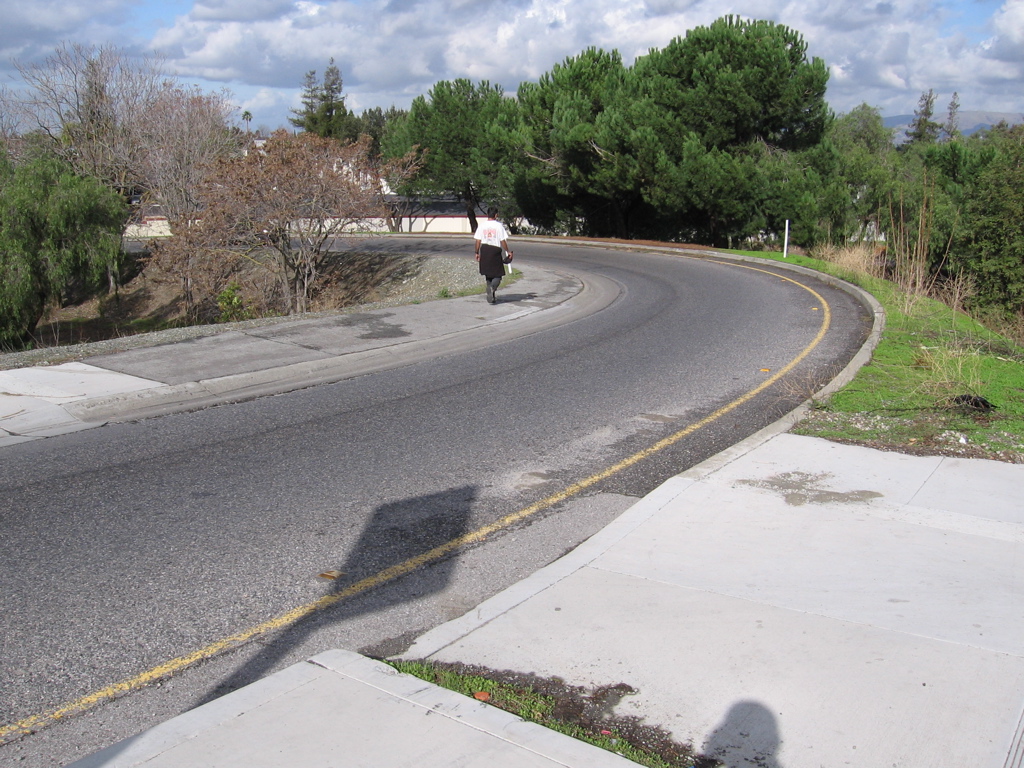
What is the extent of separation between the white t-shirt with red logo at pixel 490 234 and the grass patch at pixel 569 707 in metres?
11.2

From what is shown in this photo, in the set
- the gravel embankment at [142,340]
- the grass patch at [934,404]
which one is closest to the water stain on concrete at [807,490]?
the grass patch at [934,404]

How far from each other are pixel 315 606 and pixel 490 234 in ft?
35.0

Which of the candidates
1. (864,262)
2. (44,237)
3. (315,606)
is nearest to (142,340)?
(315,606)

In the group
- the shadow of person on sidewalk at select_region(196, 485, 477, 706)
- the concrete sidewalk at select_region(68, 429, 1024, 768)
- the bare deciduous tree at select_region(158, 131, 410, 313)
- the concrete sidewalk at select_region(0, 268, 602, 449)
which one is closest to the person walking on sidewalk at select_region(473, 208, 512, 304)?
the concrete sidewalk at select_region(0, 268, 602, 449)

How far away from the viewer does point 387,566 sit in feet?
16.2

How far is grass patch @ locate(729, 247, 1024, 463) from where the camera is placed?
23.2ft

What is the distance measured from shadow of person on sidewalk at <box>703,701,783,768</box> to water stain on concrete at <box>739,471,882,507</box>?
2.61 meters

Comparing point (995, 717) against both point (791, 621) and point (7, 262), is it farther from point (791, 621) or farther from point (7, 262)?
point (7, 262)

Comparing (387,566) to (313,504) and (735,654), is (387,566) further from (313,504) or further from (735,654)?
(735,654)

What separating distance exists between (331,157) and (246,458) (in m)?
12.6

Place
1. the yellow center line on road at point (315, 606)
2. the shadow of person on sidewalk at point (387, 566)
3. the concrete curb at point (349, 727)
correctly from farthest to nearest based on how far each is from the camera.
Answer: the shadow of person on sidewalk at point (387, 566)
the yellow center line on road at point (315, 606)
the concrete curb at point (349, 727)

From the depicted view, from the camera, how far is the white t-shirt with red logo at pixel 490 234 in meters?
14.4

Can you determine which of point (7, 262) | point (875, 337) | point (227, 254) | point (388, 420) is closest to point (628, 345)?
point (875, 337)

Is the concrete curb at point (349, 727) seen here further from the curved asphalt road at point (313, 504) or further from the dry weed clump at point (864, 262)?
the dry weed clump at point (864, 262)
